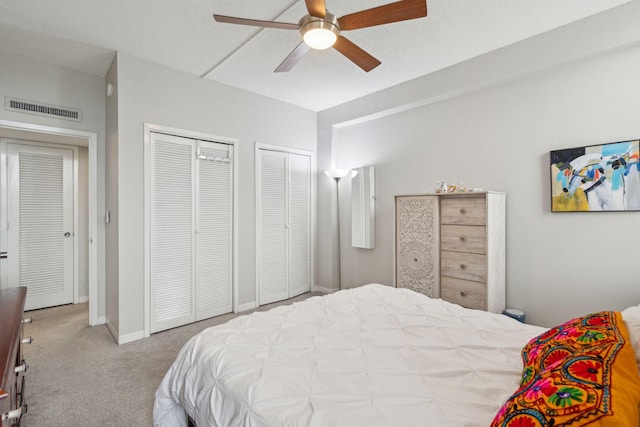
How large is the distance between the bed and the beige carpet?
661mm

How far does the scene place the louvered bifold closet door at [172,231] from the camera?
317cm

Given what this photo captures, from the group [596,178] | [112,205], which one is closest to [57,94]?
[112,205]

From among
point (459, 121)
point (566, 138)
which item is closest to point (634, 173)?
point (566, 138)

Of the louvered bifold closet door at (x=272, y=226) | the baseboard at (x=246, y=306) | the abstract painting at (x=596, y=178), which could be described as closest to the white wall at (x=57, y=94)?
the baseboard at (x=246, y=306)

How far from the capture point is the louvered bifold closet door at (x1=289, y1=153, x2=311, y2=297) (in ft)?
14.4

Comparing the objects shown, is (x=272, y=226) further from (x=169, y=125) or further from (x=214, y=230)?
(x=169, y=125)

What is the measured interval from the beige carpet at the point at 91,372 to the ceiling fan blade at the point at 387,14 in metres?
2.75

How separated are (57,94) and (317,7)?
3.12 metres

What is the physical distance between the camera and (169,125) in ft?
10.6

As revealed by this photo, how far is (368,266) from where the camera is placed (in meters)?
4.20

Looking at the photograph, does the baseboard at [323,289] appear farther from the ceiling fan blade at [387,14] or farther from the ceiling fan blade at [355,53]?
the ceiling fan blade at [387,14]

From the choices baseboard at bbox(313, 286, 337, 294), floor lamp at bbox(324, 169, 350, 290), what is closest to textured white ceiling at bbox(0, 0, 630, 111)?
floor lamp at bbox(324, 169, 350, 290)

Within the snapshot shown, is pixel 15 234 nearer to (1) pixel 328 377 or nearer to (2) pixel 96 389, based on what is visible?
(2) pixel 96 389

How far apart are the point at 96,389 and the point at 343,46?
301 centimetres
